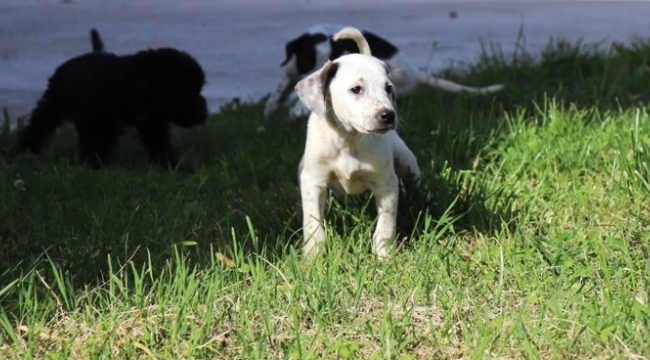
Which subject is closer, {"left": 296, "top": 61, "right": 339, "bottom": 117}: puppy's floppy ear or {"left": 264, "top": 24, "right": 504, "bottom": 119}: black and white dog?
{"left": 296, "top": 61, "right": 339, "bottom": 117}: puppy's floppy ear

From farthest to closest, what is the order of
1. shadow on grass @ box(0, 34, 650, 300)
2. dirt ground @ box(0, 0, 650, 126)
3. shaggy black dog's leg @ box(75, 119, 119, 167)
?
dirt ground @ box(0, 0, 650, 126), shaggy black dog's leg @ box(75, 119, 119, 167), shadow on grass @ box(0, 34, 650, 300)

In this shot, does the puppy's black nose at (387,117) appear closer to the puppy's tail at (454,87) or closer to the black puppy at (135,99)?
the black puppy at (135,99)

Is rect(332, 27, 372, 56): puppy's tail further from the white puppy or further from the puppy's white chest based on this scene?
the puppy's white chest

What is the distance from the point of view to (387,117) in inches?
162

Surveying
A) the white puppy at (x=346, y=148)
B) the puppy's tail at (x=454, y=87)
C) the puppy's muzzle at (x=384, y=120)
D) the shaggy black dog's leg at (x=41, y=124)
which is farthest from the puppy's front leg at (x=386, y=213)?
the shaggy black dog's leg at (x=41, y=124)

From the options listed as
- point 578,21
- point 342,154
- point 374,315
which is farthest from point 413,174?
point 578,21

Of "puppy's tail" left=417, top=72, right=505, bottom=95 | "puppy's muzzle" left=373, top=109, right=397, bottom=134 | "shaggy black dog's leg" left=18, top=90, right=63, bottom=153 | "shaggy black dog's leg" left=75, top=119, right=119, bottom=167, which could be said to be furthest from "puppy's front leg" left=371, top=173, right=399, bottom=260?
"shaggy black dog's leg" left=18, top=90, right=63, bottom=153

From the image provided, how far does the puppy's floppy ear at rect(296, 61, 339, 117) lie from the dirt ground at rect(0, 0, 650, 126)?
3.61m

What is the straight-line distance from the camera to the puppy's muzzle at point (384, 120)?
13.5ft

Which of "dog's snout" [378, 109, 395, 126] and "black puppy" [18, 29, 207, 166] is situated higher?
"dog's snout" [378, 109, 395, 126]

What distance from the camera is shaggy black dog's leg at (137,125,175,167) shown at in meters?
6.05

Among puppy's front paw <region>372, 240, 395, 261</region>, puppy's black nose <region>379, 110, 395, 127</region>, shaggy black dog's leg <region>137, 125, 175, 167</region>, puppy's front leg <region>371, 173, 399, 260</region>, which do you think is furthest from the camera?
shaggy black dog's leg <region>137, 125, 175, 167</region>

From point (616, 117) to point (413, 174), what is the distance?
→ 1.47 metres

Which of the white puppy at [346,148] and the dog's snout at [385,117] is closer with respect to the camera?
the dog's snout at [385,117]
